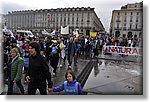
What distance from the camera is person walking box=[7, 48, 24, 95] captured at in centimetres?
286

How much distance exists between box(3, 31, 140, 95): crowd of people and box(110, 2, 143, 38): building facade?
0.30 feet

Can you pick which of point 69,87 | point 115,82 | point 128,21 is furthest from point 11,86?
point 128,21

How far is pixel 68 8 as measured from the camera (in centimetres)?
310

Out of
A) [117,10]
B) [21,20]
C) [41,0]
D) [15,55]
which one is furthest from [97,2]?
[15,55]

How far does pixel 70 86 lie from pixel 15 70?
0.73 m

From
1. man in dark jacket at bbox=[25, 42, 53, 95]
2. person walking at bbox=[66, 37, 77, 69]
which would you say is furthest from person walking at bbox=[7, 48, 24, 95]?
person walking at bbox=[66, 37, 77, 69]

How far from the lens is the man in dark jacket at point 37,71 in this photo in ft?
8.46

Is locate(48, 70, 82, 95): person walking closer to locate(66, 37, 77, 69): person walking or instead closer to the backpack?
the backpack

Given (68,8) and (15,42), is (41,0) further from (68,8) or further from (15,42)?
(15,42)

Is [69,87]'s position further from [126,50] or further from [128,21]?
[126,50]

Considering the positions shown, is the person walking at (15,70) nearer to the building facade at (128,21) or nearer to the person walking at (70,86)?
the person walking at (70,86)

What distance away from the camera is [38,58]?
102 inches

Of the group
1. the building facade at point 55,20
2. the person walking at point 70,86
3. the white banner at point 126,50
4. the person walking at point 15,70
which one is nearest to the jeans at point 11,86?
the person walking at point 15,70

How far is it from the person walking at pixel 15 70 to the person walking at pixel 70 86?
0.55 metres
